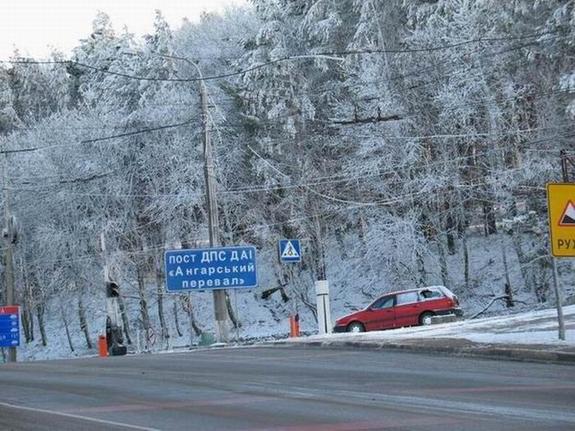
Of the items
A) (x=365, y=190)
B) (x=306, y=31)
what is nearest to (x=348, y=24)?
(x=306, y=31)

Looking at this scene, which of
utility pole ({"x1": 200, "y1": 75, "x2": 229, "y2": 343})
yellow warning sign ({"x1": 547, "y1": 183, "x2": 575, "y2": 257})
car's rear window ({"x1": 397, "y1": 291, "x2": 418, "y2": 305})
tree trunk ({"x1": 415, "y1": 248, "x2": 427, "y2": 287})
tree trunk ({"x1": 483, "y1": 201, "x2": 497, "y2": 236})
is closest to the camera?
yellow warning sign ({"x1": 547, "y1": 183, "x2": 575, "y2": 257})

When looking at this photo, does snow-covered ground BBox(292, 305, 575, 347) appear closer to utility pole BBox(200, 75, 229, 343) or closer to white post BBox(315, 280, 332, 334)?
white post BBox(315, 280, 332, 334)

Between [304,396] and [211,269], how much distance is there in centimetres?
1727

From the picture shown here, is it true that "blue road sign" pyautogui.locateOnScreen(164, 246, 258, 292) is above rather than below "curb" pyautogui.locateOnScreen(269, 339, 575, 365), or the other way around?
above

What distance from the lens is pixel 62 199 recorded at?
47188 mm

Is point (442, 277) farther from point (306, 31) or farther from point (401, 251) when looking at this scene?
point (306, 31)

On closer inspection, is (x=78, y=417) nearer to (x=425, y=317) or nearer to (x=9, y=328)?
(x=425, y=317)

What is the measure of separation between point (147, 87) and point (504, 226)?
23.5 meters

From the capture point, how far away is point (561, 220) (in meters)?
16.2

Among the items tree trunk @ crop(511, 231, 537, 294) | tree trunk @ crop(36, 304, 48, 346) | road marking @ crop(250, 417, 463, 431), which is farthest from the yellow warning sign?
tree trunk @ crop(36, 304, 48, 346)

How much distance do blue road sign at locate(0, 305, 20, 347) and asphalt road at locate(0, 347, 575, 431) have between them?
861 inches

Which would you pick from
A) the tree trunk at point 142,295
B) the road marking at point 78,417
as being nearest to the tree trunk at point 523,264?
the tree trunk at point 142,295

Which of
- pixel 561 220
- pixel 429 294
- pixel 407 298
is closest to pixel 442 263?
pixel 429 294

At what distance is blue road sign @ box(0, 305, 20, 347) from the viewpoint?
3909 centimetres
